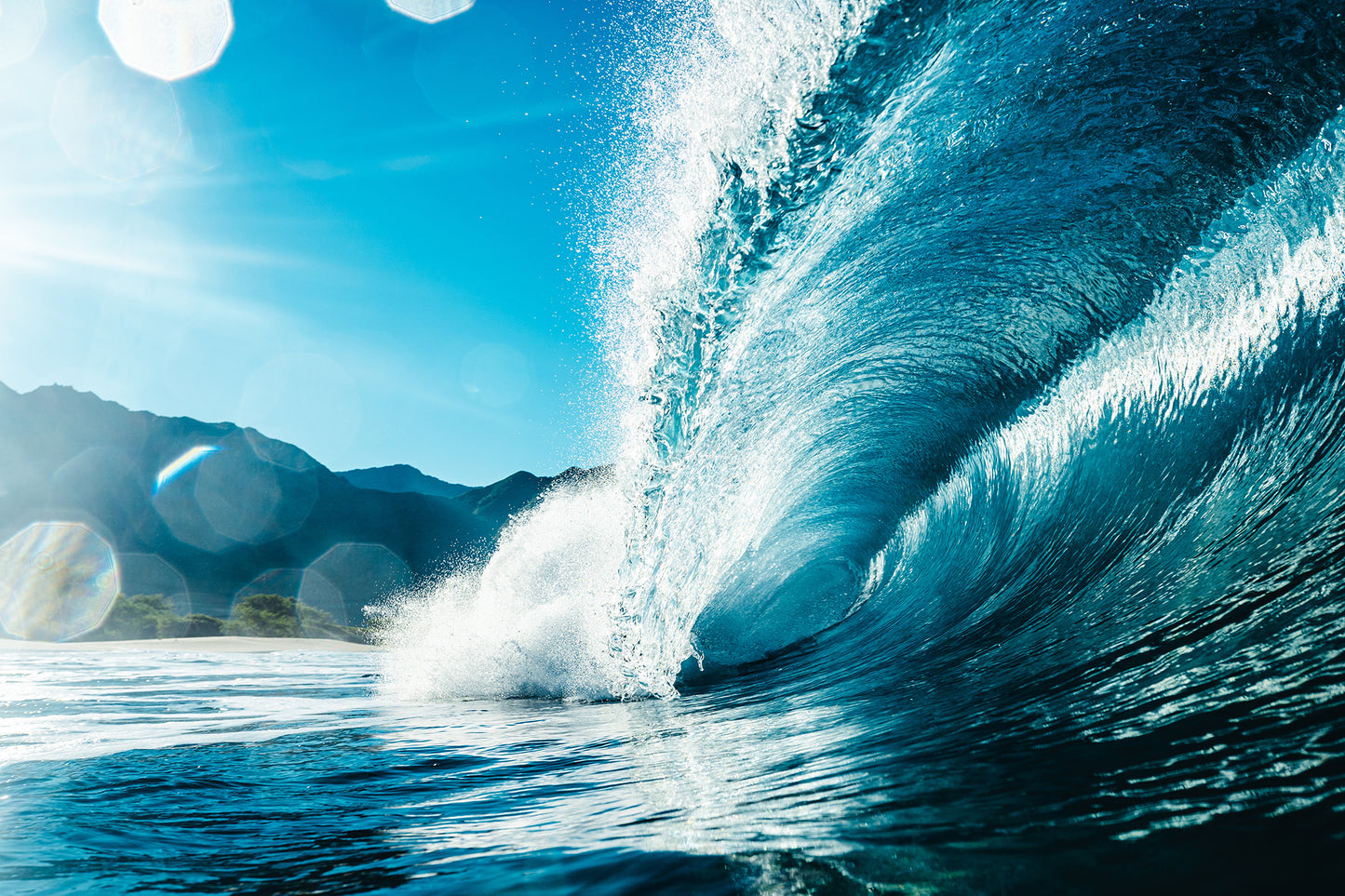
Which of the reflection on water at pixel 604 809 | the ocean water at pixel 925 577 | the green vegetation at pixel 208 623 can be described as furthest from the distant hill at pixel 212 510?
the reflection on water at pixel 604 809

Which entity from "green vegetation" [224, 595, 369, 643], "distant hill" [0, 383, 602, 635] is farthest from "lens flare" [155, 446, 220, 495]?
"green vegetation" [224, 595, 369, 643]

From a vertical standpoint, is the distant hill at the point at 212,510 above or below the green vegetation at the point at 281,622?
above

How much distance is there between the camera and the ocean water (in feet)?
5.00

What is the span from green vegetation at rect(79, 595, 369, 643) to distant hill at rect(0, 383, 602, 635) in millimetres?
46532

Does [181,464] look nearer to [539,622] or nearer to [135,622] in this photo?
[135,622]

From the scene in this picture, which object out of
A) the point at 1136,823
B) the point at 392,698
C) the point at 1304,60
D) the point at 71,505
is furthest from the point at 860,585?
the point at 71,505

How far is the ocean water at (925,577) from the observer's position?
152 centimetres

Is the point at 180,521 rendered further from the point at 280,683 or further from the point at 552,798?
the point at 552,798

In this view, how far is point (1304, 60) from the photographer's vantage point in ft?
12.4

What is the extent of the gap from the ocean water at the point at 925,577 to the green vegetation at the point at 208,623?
1082 inches

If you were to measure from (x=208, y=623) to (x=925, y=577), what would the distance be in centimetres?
3675

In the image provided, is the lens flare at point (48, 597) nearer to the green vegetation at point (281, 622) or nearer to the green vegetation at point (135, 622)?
the green vegetation at point (135, 622)

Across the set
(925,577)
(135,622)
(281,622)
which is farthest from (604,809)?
(135,622)

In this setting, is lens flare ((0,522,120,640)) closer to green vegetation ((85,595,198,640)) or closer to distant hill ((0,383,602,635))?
green vegetation ((85,595,198,640))
